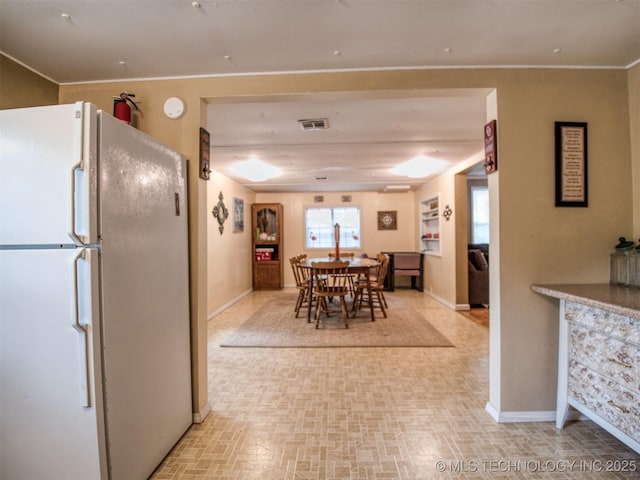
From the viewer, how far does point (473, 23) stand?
1.62m

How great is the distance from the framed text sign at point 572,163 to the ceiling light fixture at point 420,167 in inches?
90.7

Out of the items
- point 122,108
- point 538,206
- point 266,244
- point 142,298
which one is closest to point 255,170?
point 266,244

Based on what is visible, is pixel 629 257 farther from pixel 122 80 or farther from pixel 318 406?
pixel 122 80

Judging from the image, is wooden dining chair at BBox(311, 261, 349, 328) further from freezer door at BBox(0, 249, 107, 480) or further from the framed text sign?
freezer door at BBox(0, 249, 107, 480)

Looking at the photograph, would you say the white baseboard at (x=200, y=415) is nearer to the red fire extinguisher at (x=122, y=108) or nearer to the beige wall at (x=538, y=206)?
the beige wall at (x=538, y=206)

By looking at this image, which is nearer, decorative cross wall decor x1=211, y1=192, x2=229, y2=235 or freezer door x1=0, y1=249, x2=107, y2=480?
freezer door x1=0, y1=249, x2=107, y2=480

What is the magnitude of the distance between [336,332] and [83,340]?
299 cm

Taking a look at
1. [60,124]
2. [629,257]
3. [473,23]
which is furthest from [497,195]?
[60,124]

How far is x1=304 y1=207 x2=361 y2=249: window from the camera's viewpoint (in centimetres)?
755

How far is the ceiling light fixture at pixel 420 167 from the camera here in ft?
14.7

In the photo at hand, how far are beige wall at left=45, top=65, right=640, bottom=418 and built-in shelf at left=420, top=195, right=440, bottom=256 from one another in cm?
379

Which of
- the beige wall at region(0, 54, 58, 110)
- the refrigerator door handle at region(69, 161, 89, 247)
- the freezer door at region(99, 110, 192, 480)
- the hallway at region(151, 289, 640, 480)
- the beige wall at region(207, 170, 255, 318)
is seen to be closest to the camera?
the refrigerator door handle at region(69, 161, 89, 247)

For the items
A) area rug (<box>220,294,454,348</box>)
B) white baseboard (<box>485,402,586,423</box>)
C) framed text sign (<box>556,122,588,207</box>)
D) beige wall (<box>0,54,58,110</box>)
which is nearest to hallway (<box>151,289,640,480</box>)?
white baseboard (<box>485,402,586,423</box>)

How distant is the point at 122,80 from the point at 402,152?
311 cm
